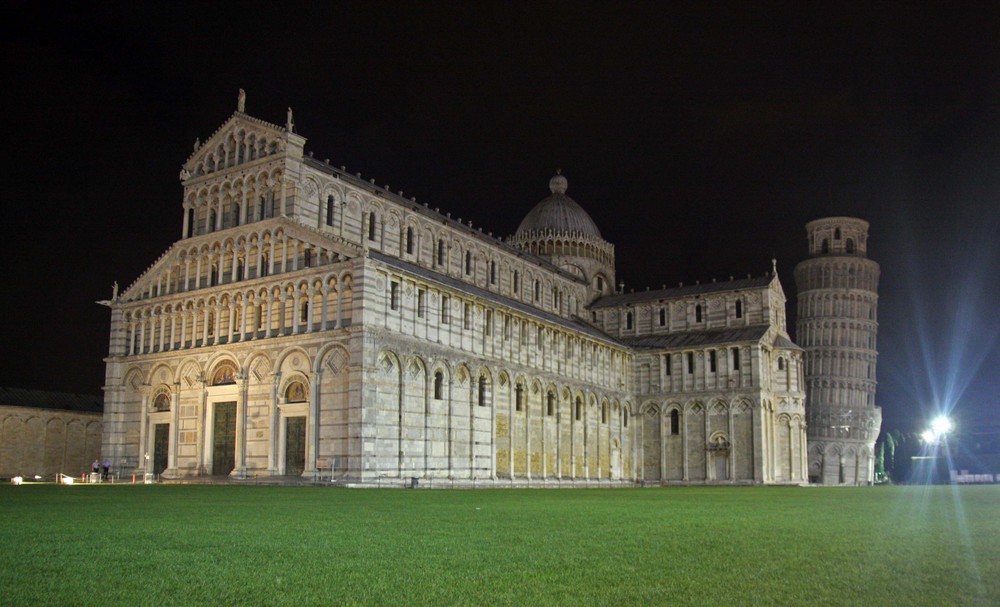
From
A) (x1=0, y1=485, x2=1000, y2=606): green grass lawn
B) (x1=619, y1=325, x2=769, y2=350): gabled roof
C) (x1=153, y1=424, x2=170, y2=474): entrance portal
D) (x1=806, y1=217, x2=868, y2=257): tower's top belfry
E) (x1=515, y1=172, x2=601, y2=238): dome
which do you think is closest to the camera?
(x1=0, y1=485, x2=1000, y2=606): green grass lawn

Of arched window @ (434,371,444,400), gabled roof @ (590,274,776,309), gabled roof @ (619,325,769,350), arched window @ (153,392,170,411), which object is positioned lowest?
arched window @ (153,392,170,411)

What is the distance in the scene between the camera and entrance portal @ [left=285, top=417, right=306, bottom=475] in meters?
46.8

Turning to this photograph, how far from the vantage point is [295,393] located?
156 ft

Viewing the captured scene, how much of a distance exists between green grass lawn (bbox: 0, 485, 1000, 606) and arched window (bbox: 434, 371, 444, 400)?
31499mm

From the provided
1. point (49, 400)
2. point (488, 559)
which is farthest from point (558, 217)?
point (488, 559)

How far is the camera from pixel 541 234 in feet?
269

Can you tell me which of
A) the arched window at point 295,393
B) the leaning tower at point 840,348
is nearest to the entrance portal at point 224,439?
the arched window at point 295,393

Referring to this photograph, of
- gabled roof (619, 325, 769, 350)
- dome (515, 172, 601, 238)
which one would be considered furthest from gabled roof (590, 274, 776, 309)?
dome (515, 172, 601, 238)

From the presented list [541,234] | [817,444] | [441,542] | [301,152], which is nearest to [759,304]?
[541,234]

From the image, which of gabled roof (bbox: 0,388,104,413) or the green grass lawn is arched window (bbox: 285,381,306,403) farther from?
the green grass lawn

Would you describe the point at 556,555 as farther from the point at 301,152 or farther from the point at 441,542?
the point at 301,152

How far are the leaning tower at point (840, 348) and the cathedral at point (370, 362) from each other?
27.8 m

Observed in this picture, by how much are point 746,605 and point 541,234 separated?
243 ft

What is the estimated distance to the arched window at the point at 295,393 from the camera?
4719 cm
